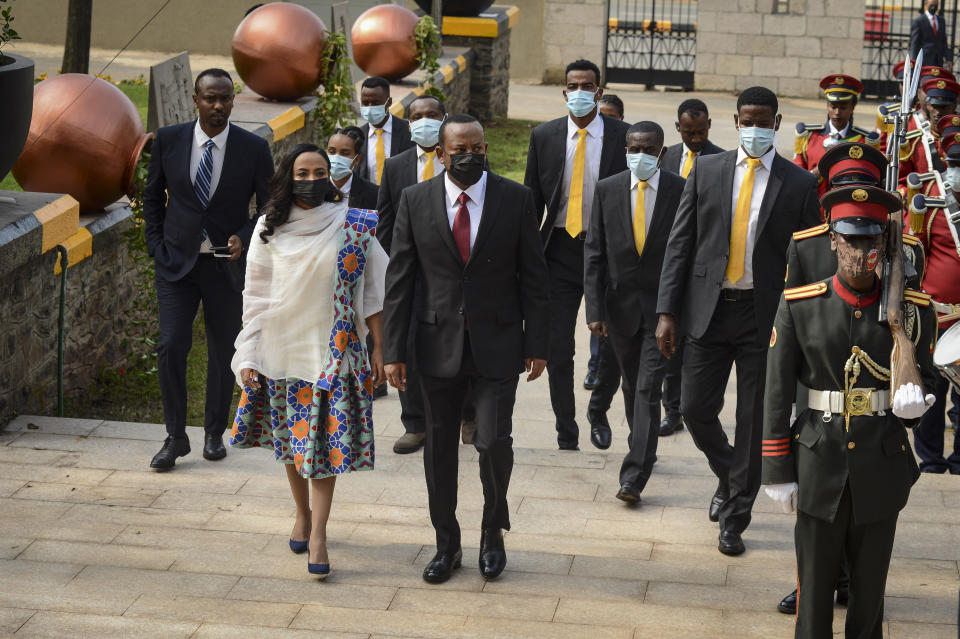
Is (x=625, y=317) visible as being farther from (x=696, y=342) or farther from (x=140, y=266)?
(x=140, y=266)

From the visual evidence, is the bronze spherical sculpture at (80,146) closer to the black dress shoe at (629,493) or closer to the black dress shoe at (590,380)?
the black dress shoe at (590,380)

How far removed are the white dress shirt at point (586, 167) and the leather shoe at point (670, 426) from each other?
142cm

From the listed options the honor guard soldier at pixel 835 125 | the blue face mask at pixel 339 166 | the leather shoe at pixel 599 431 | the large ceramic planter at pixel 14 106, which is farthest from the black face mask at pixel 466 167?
the honor guard soldier at pixel 835 125

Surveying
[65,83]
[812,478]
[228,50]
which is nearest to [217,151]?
[65,83]

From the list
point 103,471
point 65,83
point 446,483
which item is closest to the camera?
point 446,483

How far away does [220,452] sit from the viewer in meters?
7.76

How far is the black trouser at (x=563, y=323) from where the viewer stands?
845 centimetres

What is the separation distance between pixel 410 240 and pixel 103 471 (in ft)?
7.90

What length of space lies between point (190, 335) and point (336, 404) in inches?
76.3

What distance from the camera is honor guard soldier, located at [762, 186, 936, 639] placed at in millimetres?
4980

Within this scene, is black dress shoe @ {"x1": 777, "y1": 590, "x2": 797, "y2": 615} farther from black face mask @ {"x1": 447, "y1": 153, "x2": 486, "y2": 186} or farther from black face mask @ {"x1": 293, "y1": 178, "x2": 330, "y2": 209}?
black face mask @ {"x1": 293, "y1": 178, "x2": 330, "y2": 209}

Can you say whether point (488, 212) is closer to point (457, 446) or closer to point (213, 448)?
point (457, 446)

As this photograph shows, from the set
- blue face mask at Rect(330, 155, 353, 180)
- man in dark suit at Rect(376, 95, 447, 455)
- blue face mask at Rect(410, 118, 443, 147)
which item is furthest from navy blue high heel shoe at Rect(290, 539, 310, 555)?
blue face mask at Rect(410, 118, 443, 147)

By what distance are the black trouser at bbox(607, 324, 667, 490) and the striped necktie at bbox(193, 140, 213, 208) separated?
238 centimetres
